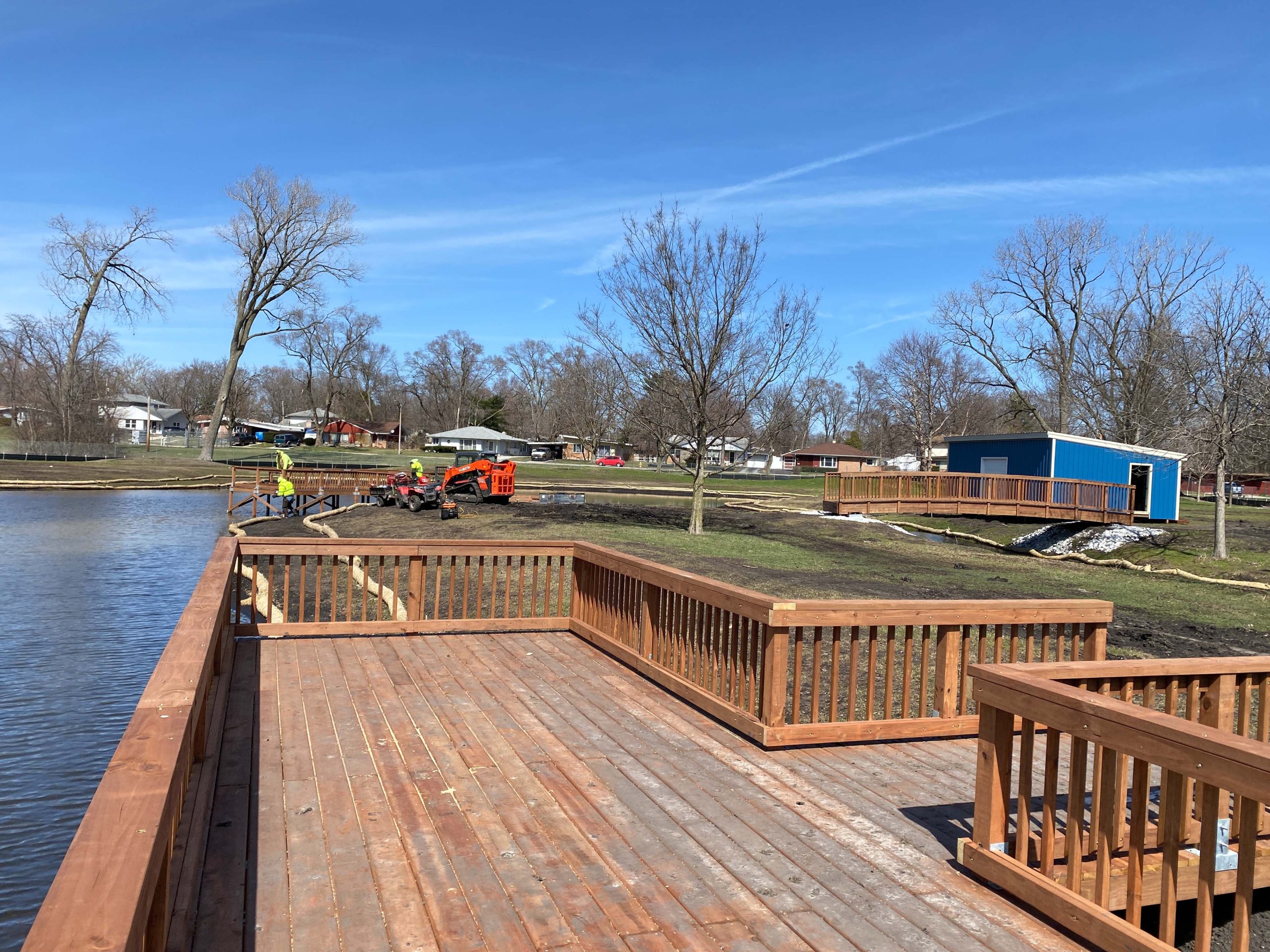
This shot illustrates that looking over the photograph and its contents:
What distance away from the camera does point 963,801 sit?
4.81 meters

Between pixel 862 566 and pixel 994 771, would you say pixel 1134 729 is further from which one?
pixel 862 566

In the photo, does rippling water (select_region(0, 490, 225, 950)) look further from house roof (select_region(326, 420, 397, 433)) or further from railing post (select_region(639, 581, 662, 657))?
house roof (select_region(326, 420, 397, 433))

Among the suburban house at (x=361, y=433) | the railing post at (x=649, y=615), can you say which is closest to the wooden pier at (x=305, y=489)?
the railing post at (x=649, y=615)

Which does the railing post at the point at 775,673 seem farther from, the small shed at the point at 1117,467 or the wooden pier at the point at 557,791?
the small shed at the point at 1117,467

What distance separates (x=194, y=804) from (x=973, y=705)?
5434mm

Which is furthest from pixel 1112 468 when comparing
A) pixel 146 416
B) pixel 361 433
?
→ pixel 361 433

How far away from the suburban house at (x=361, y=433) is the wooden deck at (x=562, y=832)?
4306 inches

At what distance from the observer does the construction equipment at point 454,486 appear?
94.1 ft

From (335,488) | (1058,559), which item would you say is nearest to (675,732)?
(1058,559)

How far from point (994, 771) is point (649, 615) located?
3.71m

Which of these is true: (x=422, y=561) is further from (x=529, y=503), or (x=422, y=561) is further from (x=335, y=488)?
(x=335, y=488)

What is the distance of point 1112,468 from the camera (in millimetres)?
29656

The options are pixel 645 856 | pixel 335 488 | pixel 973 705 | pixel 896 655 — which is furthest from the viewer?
→ pixel 335 488

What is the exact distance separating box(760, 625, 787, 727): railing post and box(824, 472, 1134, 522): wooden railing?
2398cm
